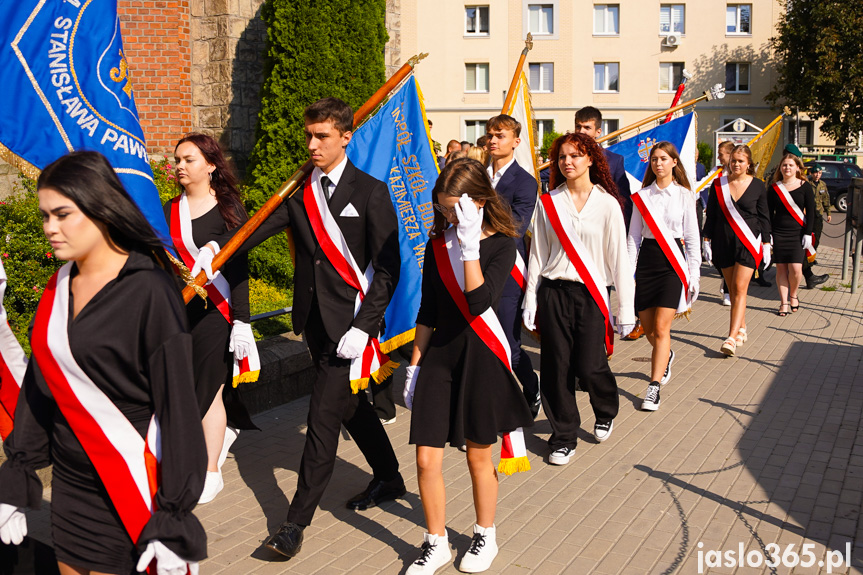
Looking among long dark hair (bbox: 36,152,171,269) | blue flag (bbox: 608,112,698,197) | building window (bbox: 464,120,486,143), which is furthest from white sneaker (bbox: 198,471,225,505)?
building window (bbox: 464,120,486,143)

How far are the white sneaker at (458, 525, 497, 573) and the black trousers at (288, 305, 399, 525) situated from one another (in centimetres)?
80

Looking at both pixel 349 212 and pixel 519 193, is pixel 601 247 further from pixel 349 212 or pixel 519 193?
pixel 349 212

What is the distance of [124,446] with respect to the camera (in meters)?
2.58

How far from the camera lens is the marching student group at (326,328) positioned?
255 cm

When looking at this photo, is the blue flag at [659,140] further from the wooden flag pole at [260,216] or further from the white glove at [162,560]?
the white glove at [162,560]

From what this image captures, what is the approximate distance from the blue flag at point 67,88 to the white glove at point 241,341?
96cm

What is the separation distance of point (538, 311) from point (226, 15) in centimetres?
627

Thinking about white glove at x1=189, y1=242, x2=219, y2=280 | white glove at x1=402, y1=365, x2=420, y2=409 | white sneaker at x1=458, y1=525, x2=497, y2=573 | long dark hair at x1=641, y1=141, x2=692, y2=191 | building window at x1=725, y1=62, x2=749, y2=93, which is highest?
building window at x1=725, y1=62, x2=749, y2=93

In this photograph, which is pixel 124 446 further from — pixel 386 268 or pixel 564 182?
pixel 564 182

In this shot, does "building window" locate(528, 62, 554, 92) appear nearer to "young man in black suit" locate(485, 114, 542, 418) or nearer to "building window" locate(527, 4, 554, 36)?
"building window" locate(527, 4, 554, 36)

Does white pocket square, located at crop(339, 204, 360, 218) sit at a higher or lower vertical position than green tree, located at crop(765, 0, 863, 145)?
lower

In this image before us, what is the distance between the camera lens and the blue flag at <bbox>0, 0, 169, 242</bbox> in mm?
3572

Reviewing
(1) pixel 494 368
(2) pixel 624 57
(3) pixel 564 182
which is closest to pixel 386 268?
(1) pixel 494 368

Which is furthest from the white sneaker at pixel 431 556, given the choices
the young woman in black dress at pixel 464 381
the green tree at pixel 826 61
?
the green tree at pixel 826 61
